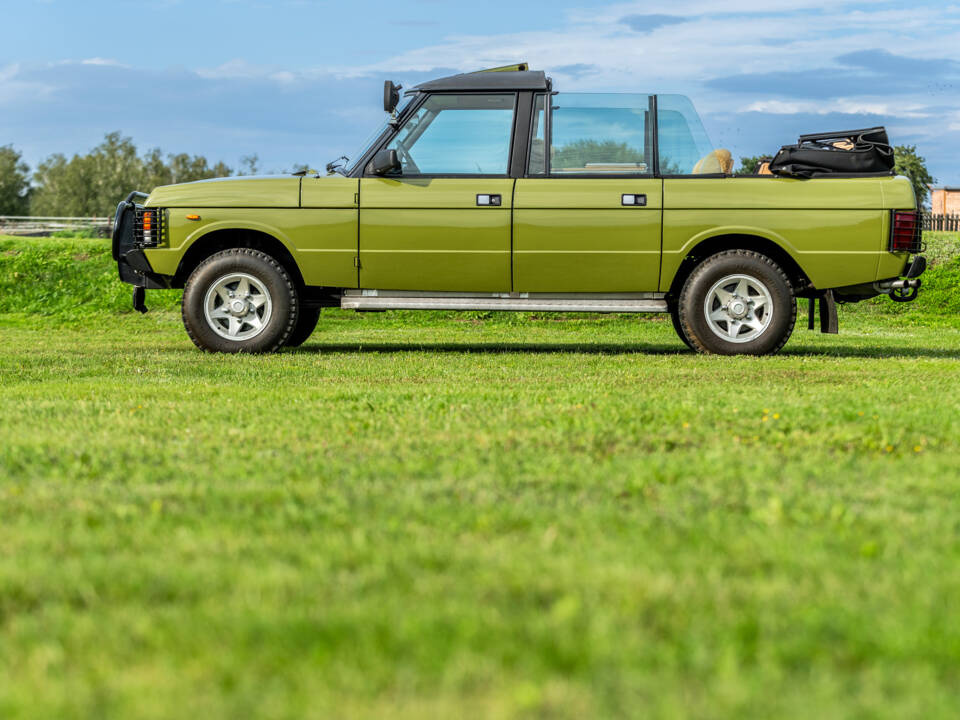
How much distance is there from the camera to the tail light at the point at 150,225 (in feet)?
35.6

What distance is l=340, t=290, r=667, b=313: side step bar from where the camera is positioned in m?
10.5

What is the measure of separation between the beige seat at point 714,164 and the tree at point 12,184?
6774cm

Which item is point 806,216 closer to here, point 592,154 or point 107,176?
point 592,154

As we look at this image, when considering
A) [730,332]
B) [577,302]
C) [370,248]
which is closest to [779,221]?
[730,332]

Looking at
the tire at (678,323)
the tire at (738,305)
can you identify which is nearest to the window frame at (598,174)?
the tire at (738,305)

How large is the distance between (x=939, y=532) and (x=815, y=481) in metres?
0.85

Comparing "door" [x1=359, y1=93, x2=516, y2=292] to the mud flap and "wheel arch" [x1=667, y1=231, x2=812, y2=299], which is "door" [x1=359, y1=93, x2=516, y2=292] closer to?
"wheel arch" [x1=667, y1=231, x2=812, y2=299]

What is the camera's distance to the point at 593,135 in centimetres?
1054

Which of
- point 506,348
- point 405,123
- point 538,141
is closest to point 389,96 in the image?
point 405,123

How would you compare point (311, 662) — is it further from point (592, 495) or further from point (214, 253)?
point (214, 253)

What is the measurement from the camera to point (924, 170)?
217ft

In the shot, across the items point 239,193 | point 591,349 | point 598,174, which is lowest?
point 591,349

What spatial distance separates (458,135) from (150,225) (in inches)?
116

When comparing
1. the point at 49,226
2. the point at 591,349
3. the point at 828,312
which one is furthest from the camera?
the point at 49,226
